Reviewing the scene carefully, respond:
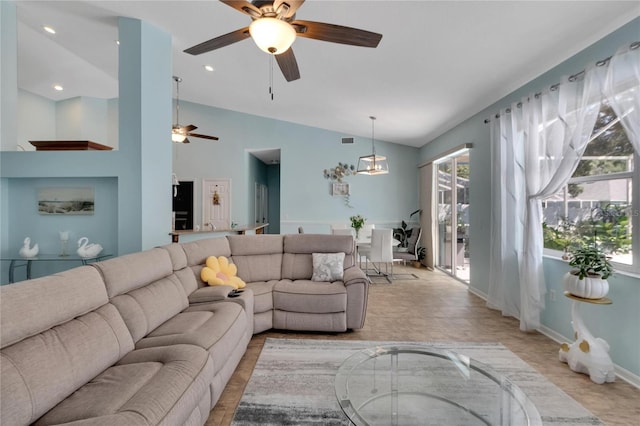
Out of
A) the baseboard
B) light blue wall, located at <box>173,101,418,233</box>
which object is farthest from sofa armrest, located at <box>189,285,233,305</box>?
light blue wall, located at <box>173,101,418,233</box>

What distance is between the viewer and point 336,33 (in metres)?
1.95

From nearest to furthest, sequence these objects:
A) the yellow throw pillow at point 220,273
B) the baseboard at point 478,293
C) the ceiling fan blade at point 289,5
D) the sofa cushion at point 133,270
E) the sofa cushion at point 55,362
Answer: the sofa cushion at point 55,362 → the ceiling fan blade at point 289,5 → the sofa cushion at point 133,270 → the yellow throw pillow at point 220,273 → the baseboard at point 478,293

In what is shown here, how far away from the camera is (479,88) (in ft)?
11.9

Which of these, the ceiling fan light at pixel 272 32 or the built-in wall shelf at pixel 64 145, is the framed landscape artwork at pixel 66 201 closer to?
the built-in wall shelf at pixel 64 145

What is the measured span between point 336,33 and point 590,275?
2.69 metres

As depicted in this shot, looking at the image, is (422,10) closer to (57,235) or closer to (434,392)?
(434,392)

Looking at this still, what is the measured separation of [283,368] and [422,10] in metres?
3.20

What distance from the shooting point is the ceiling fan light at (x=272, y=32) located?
1.77 metres

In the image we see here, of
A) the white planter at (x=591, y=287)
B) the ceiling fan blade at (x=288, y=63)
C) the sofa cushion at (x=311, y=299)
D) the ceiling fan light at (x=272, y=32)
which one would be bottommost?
the sofa cushion at (x=311, y=299)

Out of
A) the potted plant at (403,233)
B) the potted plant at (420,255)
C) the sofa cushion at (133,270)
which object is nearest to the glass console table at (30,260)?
the sofa cushion at (133,270)

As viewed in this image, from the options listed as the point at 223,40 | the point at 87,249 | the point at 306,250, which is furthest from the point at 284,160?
the point at 223,40

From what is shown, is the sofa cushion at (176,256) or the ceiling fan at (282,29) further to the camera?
the sofa cushion at (176,256)

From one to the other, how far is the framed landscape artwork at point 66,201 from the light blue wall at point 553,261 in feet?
16.9

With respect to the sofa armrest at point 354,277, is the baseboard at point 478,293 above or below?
below
